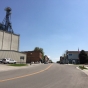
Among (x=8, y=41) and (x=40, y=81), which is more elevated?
(x=8, y=41)

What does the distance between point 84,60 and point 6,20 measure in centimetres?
4772

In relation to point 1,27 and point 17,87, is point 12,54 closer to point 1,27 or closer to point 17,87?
point 1,27

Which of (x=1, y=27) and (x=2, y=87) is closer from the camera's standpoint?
(x=2, y=87)

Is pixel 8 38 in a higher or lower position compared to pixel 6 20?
lower

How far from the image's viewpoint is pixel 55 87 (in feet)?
33.3

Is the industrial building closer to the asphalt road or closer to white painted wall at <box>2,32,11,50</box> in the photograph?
white painted wall at <box>2,32,11,50</box>

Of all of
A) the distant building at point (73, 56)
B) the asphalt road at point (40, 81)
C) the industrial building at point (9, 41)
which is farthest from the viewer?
the distant building at point (73, 56)

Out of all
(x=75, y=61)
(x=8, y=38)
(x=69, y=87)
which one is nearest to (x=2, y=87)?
(x=69, y=87)

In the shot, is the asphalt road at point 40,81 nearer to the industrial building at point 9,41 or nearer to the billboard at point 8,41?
the industrial building at point 9,41

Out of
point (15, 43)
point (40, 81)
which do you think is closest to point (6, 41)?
point (15, 43)

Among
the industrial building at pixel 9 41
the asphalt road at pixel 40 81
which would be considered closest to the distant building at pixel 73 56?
the industrial building at pixel 9 41

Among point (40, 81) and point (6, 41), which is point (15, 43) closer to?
point (6, 41)

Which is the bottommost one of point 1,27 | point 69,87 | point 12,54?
point 69,87

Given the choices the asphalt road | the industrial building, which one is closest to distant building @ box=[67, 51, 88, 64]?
the industrial building
